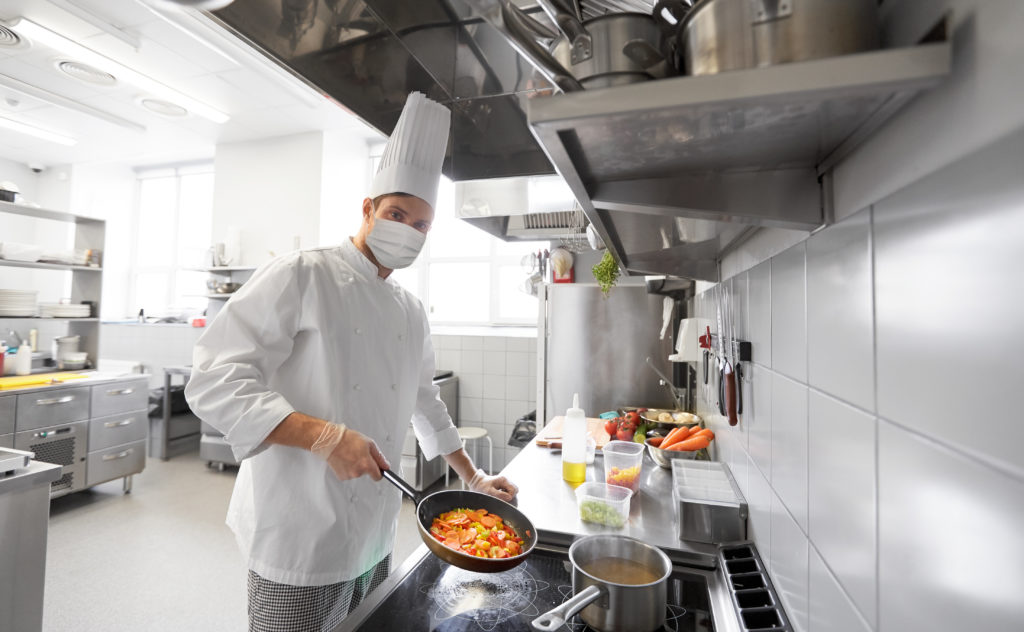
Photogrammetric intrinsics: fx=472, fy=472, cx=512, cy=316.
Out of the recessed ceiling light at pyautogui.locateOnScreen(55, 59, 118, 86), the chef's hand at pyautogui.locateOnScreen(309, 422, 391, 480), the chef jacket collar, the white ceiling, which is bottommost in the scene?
the chef's hand at pyautogui.locateOnScreen(309, 422, 391, 480)

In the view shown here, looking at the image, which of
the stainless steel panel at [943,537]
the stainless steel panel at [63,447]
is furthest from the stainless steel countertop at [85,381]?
the stainless steel panel at [943,537]

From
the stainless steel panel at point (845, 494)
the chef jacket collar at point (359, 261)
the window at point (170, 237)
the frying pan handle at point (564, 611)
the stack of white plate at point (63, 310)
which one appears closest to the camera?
the stainless steel panel at point (845, 494)

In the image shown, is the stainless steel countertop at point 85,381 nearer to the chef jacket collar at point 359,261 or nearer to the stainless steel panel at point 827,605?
the chef jacket collar at point 359,261

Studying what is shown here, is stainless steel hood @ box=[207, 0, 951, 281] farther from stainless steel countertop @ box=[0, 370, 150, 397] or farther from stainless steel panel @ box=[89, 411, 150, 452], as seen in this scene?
stainless steel panel @ box=[89, 411, 150, 452]

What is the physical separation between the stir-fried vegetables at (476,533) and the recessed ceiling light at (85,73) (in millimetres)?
4395

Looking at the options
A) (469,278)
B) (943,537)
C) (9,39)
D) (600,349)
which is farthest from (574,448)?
(9,39)

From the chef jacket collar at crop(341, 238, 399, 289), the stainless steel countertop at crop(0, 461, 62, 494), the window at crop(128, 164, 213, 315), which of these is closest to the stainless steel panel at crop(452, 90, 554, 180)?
the chef jacket collar at crop(341, 238, 399, 289)

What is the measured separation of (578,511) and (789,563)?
62 cm

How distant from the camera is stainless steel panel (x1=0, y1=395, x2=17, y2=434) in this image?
9.36ft

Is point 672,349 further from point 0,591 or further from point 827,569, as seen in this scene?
point 0,591

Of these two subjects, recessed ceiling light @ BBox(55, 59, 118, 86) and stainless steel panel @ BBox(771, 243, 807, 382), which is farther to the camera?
recessed ceiling light @ BBox(55, 59, 118, 86)

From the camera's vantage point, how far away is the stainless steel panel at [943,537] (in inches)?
13.4

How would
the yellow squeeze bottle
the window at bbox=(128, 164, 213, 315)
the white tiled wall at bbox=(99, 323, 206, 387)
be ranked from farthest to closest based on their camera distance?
the window at bbox=(128, 164, 213, 315), the white tiled wall at bbox=(99, 323, 206, 387), the yellow squeeze bottle

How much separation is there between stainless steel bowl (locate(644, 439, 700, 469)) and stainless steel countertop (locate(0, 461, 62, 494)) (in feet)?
Result: 6.54
